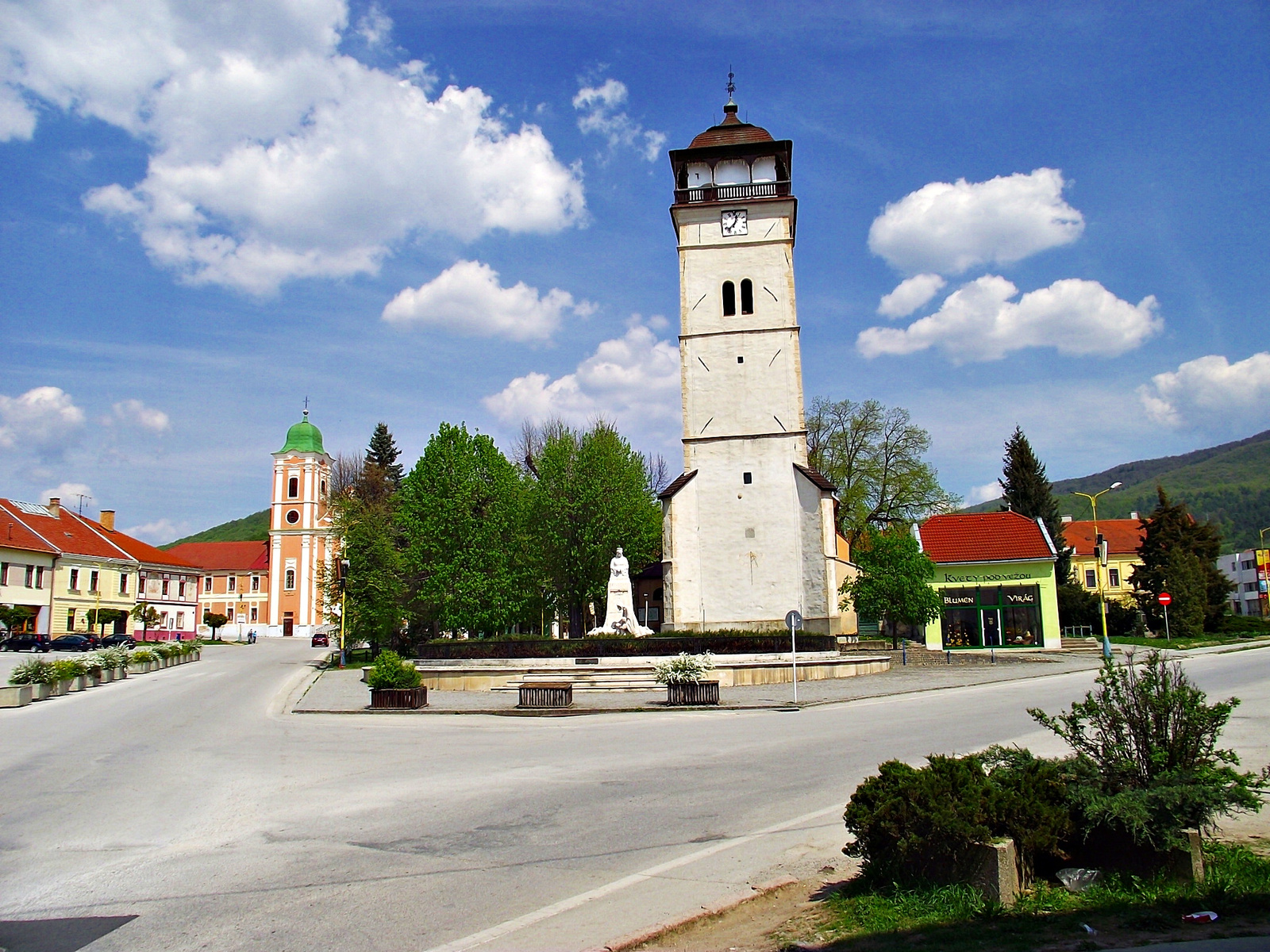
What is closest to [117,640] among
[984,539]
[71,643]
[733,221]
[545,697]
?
[71,643]

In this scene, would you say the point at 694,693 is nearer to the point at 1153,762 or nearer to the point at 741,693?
the point at 741,693

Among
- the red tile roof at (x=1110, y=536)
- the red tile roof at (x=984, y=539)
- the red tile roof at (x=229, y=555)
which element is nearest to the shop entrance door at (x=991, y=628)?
the red tile roof at (x=984, y=539)

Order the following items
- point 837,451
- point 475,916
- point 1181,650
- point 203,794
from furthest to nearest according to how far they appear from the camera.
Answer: point 837,451 < point 1181,650 < point 203,794 < point 475,916

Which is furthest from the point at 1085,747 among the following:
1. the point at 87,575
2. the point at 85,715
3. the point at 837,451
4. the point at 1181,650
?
the point at 87,575

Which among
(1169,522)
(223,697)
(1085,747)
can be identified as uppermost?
(1169,522)

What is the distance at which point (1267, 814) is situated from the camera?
7258 mm

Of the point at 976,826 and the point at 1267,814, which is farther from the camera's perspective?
the point at 1267,814

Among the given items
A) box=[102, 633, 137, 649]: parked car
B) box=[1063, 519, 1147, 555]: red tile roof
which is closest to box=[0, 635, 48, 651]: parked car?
box=[102, 633, 137, 649]: parked car

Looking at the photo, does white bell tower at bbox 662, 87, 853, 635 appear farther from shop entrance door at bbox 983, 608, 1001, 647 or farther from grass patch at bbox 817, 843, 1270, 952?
grass patch at bbox 817, 843, 1270, 952

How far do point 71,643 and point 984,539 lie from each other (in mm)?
48215

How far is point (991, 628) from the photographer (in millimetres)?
39812

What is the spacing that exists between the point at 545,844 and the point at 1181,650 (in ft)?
120

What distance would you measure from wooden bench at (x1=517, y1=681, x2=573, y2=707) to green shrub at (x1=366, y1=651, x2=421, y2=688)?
3212 mm

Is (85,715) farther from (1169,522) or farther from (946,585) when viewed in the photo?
(1169,522)
